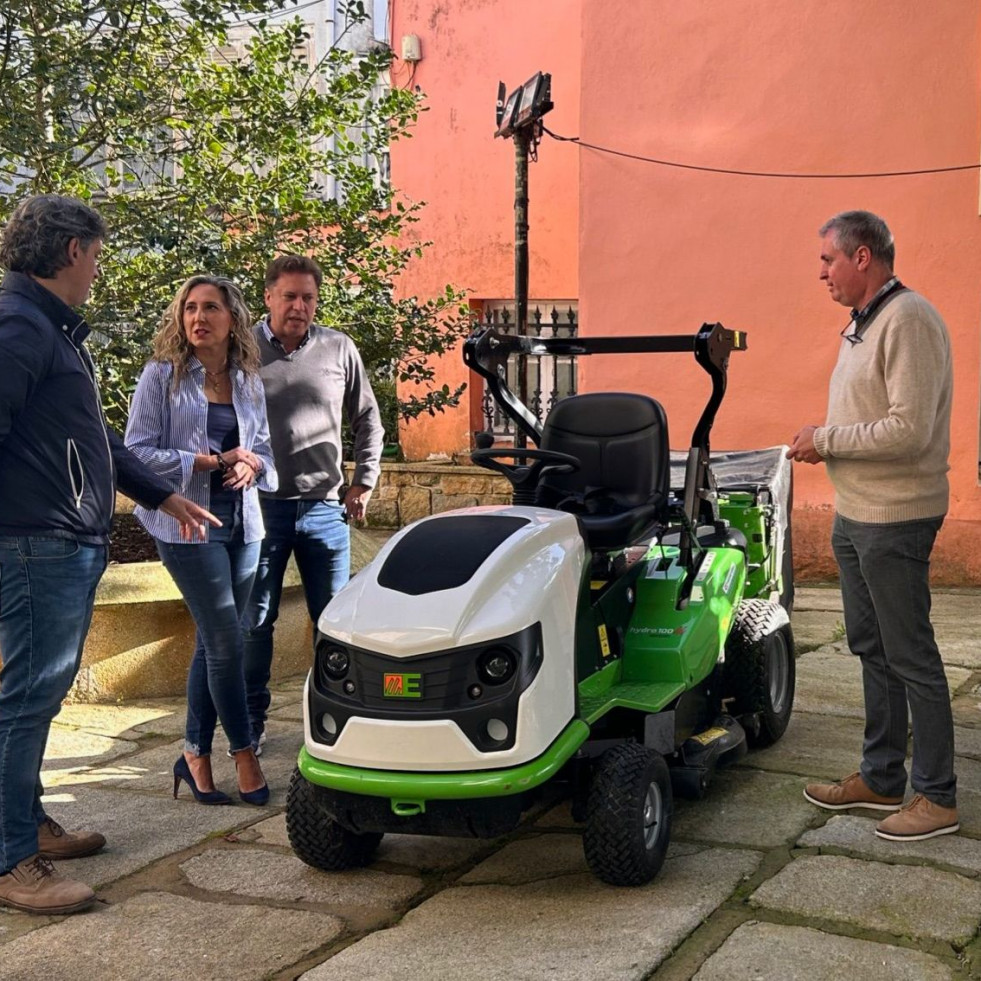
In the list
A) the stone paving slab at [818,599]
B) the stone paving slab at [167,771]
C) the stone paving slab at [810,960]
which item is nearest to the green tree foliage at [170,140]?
the stone paving slab at [167,771]

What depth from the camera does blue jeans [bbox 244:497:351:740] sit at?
523 centimetres

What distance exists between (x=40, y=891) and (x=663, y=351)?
2781 mm

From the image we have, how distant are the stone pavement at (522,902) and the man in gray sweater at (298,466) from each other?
67 cm

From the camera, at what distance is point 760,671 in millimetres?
5164

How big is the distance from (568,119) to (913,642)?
1067 centimetres

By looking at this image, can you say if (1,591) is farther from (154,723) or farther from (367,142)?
(367,142)

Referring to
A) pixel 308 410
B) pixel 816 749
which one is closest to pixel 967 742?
pixel 816 749

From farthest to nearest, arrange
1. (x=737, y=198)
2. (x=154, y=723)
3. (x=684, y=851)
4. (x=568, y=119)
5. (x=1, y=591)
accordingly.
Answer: (x=568, y=119) < (x=737, y=198) < (x=154, y=723) < (x=684, y=851) < (x=1, y=591)

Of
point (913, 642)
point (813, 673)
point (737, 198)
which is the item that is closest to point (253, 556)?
point (913, 642)

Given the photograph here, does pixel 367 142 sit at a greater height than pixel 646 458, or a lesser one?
greater

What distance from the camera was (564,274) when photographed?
557 inches

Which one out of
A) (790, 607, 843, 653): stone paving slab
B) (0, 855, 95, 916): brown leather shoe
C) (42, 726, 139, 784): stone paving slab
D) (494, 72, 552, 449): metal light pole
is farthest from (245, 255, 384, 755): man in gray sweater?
(494, 72, 552, 449): metal light pole

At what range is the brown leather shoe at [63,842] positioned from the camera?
430cm

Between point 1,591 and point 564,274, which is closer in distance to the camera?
point 1,591
